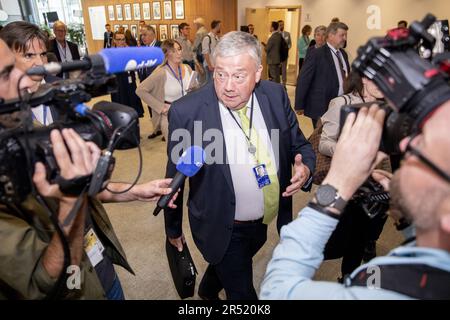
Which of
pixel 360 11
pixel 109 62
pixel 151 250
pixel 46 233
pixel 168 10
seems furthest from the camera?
pixel 168 10

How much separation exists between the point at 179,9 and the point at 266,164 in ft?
31.6

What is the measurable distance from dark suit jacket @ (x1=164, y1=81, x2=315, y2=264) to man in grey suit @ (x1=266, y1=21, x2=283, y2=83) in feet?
22.2

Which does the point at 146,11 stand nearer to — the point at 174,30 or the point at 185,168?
the point at 174,30

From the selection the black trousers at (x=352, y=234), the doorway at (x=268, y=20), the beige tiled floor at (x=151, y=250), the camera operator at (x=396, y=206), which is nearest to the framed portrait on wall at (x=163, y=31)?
the doorway at (x=268, y=20)

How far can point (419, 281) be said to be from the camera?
2.15 feet

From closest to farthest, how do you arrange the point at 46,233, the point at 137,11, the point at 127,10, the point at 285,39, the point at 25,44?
the point at 46,233 → the point at 25,44 → the point at 285,39 → the point at 137,11 → the point at 127,10

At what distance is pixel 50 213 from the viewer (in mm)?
793

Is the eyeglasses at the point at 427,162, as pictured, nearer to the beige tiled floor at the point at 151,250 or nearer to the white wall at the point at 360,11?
the beige tiled floor at the point at 151,250

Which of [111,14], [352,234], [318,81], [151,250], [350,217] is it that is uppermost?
[111,14]

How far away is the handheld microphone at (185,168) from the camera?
123 cm

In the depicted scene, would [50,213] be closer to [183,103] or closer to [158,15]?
[183,103]


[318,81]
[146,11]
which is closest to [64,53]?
[318,81]

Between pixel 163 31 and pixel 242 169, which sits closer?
pixel 242 169

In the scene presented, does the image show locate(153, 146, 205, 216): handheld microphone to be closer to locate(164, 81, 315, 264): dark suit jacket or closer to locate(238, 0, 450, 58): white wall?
locate(164, 81, 315, 264): dark suit jacket
